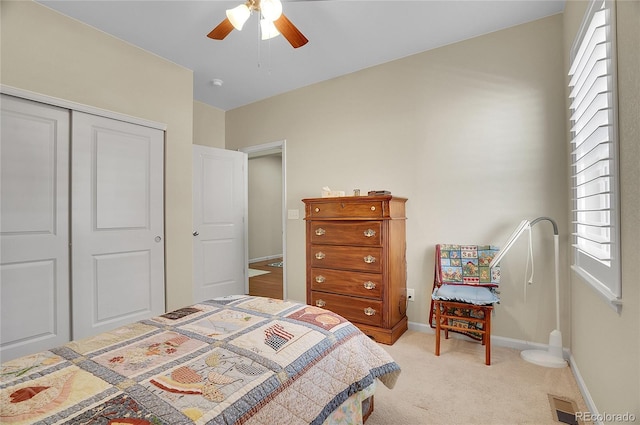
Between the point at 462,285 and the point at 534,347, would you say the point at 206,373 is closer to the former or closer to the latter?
the point at 462,285

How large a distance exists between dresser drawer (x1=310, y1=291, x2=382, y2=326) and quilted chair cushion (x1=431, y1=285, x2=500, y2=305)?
0.55 m

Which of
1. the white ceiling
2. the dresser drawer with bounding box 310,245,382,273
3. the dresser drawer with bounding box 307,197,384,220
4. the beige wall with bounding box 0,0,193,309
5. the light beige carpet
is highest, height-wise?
the white ceiling

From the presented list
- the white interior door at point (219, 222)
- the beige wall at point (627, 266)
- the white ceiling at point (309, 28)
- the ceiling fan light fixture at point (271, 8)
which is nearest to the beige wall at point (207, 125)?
the white interior door at point (219, 222)

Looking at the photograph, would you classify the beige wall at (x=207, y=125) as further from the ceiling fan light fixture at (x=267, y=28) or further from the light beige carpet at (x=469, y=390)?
the light beige carpet at (x=469, y=390)

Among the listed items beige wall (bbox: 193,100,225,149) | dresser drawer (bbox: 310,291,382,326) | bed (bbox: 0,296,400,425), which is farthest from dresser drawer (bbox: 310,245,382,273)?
beige wall (bbox: 193,100,225,149)

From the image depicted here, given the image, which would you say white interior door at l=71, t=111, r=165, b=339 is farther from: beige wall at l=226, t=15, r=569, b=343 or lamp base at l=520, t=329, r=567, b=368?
lamp base at l=520, t=329, r=567, b=368

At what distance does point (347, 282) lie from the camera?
288 cm

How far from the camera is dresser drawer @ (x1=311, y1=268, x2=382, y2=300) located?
274cm

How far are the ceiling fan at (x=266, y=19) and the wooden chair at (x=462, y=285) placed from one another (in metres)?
2.14

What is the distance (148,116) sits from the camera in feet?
10.2

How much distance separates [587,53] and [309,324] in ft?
6.97

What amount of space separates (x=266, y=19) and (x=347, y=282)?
2224 millimetres

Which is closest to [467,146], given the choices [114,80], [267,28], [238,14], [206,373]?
[267,28]

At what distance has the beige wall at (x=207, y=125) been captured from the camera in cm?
432
